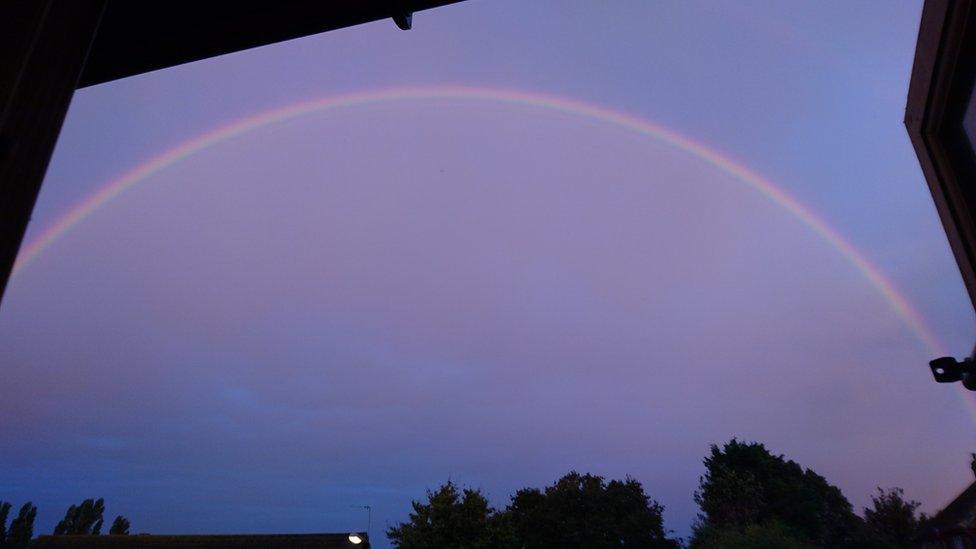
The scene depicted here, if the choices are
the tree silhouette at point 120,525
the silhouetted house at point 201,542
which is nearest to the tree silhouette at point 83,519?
the tree silhouette at point 120,525

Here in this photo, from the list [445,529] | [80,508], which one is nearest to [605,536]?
[445,529]

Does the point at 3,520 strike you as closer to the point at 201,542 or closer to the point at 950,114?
the point at 201,542

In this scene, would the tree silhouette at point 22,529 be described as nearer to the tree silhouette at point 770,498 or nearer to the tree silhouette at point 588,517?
the tree silhouette at point 588,517

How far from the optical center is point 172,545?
2556 centimetres

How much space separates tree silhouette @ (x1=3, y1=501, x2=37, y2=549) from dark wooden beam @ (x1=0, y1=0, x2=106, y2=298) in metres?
64.2

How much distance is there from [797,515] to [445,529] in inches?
1475

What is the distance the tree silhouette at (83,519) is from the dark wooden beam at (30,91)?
69.3 m

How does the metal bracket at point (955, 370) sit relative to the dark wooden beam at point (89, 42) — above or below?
below

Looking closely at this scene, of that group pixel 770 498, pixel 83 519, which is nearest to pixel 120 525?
pixel 83 519

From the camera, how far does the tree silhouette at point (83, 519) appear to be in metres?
53.9

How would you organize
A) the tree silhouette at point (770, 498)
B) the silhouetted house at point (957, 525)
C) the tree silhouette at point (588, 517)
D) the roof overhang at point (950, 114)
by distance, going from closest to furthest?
the roof overhang at point (950, 114)
the silhouetted house at point (957, 525)
the tree silhouette at point (588, 517)
the tree silhouette at point (770, 498)

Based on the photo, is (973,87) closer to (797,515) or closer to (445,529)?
(445,529)

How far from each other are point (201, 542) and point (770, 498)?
47.1m

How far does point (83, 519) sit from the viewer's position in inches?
2186
